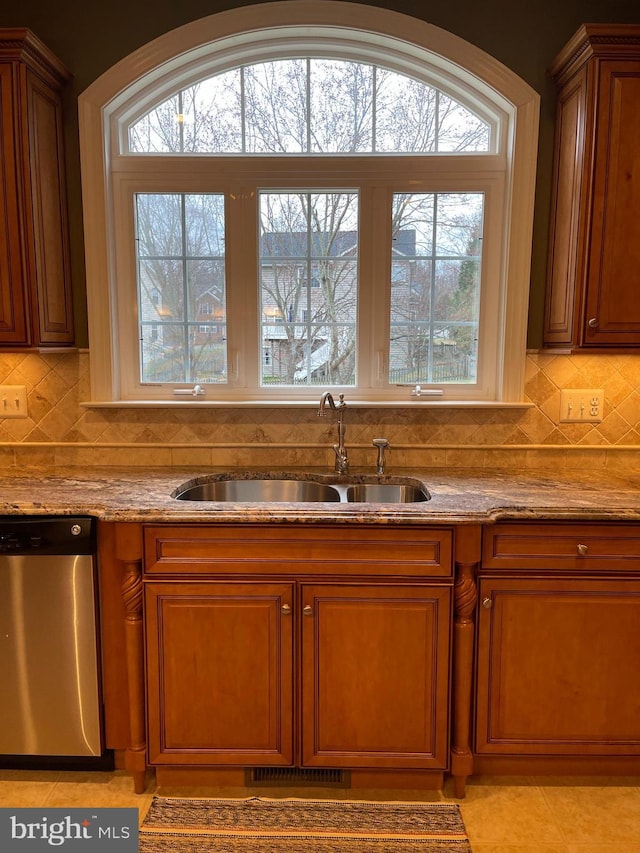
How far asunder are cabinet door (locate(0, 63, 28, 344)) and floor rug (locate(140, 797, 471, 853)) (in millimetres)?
1699

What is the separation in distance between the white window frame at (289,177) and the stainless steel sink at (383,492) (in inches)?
14.1

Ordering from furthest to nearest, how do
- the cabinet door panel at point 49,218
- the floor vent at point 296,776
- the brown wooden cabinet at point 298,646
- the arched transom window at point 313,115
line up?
the arched transom window at point 313,115, the cabinet door panel at point 49,218, the floor vent at point 296,776, the brown wooden cabinet at point 298,646

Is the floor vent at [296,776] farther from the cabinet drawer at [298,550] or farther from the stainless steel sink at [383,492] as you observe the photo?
the stainless steel sink at [383,492]

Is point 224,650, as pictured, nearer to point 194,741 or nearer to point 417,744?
point 194,741

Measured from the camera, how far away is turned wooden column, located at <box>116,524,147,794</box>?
5.82 ft

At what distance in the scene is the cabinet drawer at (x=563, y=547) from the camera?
1792 mm

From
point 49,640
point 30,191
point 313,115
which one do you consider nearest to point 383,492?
point 49,640

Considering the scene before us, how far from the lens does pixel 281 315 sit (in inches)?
96.2

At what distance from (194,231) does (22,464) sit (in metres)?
1.23

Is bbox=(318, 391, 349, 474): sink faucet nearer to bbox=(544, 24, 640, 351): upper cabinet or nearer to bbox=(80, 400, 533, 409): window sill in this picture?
bbox=(80, 400, 533, 409): window sill

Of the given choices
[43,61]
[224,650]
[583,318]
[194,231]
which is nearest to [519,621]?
[224,650]

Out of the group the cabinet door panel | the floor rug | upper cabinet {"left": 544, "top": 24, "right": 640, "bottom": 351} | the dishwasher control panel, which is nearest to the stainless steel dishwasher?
the dishwasher control panel

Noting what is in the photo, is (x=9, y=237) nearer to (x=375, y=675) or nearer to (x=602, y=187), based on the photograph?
(x=375, y=675)

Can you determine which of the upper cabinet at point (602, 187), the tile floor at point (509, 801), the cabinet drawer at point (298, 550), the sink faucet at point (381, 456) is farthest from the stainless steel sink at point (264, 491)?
the upper cabinet at point (602, 187)
